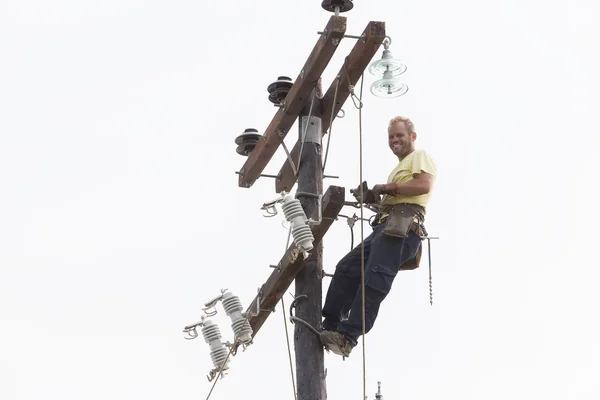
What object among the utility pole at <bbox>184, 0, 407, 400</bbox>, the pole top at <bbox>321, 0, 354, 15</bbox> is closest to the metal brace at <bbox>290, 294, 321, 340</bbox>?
the utility pole at <bbox>184, 0, 407, 400</bbox>

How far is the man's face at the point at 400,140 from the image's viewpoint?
995 cm

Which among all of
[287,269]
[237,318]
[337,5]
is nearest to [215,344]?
[237,318]

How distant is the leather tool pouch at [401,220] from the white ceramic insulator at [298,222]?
2.06 ft

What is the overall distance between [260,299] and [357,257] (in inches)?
29.6

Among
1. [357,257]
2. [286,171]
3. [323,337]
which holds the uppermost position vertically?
[286,171]

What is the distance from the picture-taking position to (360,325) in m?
9.30

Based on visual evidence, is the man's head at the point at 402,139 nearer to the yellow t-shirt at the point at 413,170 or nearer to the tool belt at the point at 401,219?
the yellow t-shirt at the point at 413,170

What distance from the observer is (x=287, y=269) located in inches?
376

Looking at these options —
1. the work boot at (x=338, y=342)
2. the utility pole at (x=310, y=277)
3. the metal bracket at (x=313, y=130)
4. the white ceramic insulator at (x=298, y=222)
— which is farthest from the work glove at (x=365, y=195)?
the work boot at (x=338, y=342)

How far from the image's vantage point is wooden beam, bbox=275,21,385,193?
925 cm

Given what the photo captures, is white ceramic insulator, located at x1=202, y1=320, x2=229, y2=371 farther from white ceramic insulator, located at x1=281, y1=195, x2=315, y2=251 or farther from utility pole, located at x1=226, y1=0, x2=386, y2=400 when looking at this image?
white ceramic insulator, located at x1=281, y1=195, x2=315, y2=251

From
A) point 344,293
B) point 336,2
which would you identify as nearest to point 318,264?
point 344,293

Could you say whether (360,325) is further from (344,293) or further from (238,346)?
(238,346)

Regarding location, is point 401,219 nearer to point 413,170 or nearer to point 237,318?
point 413,170
